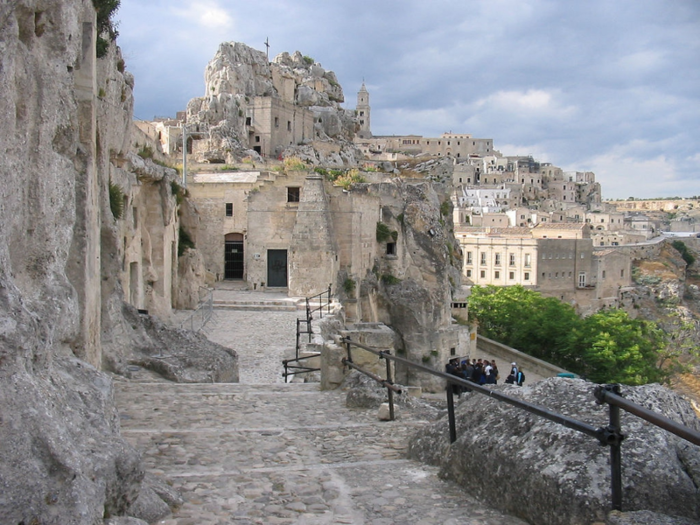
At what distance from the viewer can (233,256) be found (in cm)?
2514

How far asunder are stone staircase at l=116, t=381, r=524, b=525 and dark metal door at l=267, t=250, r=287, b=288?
15.3 meters

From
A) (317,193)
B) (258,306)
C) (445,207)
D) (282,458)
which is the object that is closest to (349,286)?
(317,193)

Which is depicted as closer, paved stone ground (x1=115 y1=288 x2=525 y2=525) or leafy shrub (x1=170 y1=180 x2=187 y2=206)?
paved stone ground (x1=115 y1=288 x2=525 y2=525)

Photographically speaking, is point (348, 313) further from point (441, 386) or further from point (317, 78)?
point (317, 78)

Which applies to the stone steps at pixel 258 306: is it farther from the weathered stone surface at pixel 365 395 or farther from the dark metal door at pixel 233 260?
the weathered stone surface at pixel 365 395

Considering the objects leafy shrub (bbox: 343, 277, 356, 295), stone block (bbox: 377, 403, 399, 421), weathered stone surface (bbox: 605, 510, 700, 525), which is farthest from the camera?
leafy shrub (bbox: 343, 277, 356, 295)

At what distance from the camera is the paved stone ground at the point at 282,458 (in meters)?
4.24

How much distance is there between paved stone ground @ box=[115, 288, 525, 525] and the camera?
4238 mm

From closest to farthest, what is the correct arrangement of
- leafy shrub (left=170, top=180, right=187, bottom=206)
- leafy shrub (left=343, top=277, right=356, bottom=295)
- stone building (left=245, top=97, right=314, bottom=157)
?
leafy shrub (left=170, top=180, right=187, bottom=206), leafy shrub (left=343, top=277, right=356, bottom=295), stone building (left=245, top=97, right=314, bottom=157)

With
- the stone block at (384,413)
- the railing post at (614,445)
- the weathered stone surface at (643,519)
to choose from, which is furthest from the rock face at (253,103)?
the weathered stone surface at (643,519)

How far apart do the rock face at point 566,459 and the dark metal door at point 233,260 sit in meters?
20.7

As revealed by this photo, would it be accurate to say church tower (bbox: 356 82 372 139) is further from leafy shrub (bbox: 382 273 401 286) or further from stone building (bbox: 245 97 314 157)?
leafy shrub (bbox: 382 273 401 286)

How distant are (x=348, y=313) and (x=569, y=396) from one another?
19.3 m

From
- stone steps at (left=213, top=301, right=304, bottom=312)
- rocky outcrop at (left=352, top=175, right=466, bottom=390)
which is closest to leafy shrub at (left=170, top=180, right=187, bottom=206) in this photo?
stone steps at (left=213, top=301, right=304, bottom=312)
